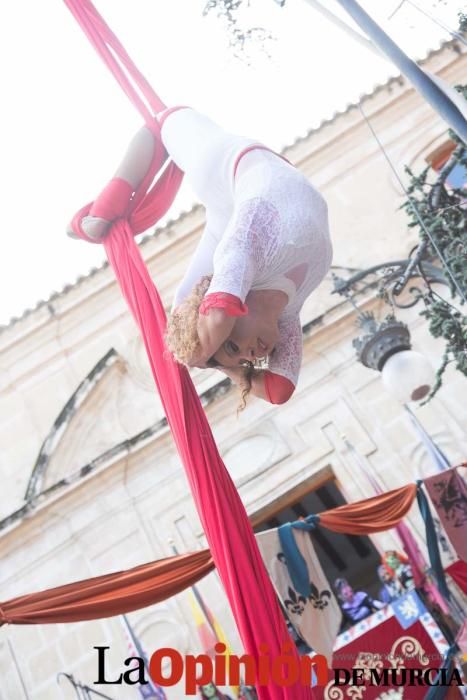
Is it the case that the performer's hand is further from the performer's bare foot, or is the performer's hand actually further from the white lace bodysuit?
the performer's bare foot

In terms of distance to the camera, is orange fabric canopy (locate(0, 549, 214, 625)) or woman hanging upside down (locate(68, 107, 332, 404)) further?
orange fabric canopy (locate(0, 549, 214, 625))

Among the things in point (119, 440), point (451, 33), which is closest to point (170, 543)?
point (119, 440)

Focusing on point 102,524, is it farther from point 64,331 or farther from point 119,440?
point 64,331

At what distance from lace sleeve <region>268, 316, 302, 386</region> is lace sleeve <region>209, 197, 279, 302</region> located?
0.30 meters

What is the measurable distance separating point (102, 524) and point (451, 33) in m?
5.35

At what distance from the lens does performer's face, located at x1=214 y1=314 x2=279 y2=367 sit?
1645 millimetres

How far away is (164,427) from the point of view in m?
6.35

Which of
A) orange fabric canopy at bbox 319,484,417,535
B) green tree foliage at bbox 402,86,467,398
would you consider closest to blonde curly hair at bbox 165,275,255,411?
green tree foliage at bbox 402,86,467,398

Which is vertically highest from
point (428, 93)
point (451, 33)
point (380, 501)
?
point (451, 33)

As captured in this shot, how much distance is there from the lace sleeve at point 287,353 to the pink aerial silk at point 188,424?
287mm

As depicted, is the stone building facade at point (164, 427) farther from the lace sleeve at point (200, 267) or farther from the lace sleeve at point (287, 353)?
the lace sleeve at point (200, 267)

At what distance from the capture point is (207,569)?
3838 mm

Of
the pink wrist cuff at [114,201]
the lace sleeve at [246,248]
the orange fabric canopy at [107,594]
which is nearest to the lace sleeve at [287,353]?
the lace sleeve at [246,248]

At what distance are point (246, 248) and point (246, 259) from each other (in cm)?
3
